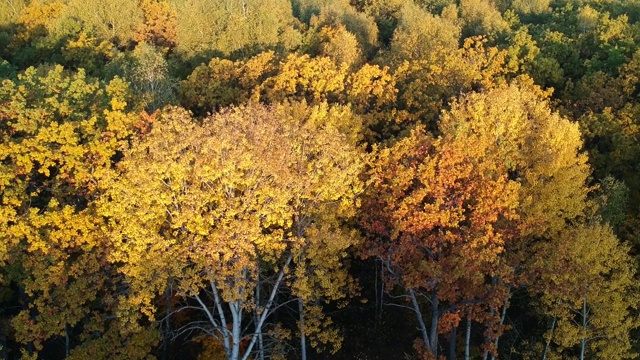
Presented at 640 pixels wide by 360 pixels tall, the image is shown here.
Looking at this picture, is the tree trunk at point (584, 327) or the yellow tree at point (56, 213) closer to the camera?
the yellow tree at point (56, 213)

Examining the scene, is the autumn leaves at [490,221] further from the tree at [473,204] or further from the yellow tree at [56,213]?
the yellow tree at [56,213]

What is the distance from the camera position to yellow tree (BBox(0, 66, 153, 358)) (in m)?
24.4

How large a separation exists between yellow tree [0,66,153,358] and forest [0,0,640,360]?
0.34ft

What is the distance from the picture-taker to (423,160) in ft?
89.1

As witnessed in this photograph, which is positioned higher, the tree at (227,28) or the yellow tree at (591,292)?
the tree at (227,28)

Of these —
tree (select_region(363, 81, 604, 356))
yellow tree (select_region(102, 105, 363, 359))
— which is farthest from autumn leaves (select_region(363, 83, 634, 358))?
yellow tree (select_region(102, 105, 363, 359))

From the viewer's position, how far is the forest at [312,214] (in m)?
23.0

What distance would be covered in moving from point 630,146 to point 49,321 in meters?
33.6

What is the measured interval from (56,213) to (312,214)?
10.5 m

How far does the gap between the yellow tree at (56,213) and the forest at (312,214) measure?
4.1 inches

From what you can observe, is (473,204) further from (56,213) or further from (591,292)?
(56,213)

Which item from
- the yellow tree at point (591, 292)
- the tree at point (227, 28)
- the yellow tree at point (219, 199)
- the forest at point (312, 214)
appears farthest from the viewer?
the tree at point (227, 28)

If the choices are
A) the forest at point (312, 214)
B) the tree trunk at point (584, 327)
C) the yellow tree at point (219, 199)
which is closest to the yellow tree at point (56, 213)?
the forest at point (312, 214)

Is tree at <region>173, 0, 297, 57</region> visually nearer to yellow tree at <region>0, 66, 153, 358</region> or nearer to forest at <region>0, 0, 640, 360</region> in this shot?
forest at <region>0, 0, 640, 360</region>
